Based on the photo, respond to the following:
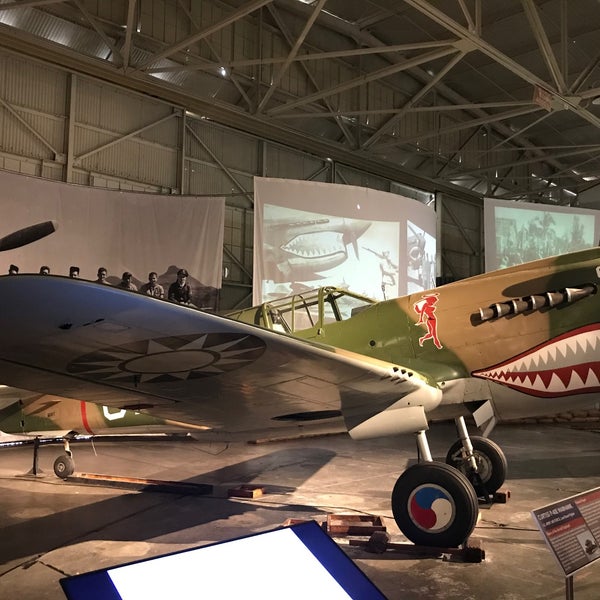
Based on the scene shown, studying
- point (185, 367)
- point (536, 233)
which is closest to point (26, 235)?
point (185, 367)

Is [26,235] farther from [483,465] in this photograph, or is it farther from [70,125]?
[483,465]

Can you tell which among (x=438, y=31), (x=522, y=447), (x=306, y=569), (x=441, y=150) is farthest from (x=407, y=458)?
(x=441, y=150)

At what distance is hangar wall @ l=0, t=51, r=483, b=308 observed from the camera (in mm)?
9148

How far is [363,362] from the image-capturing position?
298 cm

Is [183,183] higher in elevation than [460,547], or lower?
higher

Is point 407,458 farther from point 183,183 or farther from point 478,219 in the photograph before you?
point 478,219

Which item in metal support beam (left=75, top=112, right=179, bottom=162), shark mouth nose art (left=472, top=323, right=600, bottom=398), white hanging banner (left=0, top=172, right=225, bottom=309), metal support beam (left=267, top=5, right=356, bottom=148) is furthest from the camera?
metal support beam (left=267, top=5, right=356, bottom=148)

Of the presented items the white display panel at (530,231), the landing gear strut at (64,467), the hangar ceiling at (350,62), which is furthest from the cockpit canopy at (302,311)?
the white display panel at (530,231)

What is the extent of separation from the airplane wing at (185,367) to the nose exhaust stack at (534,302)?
67cm

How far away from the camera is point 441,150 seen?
50.5 feet

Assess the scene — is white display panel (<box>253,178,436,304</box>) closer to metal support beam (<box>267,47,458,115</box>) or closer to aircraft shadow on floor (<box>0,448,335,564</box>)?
metal support beam (<box>267,47,458,115</box>)

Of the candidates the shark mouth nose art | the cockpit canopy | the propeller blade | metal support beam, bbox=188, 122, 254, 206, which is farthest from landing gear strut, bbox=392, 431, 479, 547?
metal support beam, bbox=188, 122, 254, 206

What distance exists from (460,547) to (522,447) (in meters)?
5.28

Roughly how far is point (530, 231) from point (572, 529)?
37.5 feet
